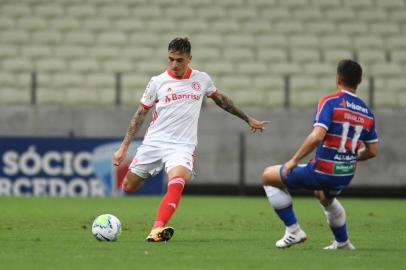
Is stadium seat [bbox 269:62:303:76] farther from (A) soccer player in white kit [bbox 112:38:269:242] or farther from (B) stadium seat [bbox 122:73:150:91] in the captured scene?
(A) soccer player in white kit [bbox 112:38:269:242]

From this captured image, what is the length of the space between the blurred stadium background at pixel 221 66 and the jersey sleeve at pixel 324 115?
12.1 metres

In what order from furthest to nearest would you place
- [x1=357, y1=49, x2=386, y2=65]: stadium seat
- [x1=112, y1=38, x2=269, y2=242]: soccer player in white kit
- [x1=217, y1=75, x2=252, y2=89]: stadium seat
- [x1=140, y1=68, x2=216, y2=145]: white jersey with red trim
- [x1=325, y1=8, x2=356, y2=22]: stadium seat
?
[x1=325, y1=8, x2=356, y2=22]: stadium seat → [x1=357, y1=49, x2=386, y2=65]: stadium seat → [x1=217, y1=75, x2=252, y2=89]: stadium seat → [x1=140, y1=68, x2=216, y2=145]: white jersey with red trim → [x1=112, y1=38, x2=269, y2=242]: soccer player in white kit

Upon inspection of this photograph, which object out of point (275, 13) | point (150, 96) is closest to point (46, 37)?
point (275, 13)

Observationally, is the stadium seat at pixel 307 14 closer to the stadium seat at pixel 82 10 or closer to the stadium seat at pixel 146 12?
the stadium seat at pixel 146 12

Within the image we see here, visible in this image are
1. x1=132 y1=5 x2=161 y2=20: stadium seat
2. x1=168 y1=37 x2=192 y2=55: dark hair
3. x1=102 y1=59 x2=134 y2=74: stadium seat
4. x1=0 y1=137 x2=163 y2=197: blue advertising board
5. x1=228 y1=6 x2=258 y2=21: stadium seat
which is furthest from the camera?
x1=228 y1=6 x2=258 y2=21: stadium seat

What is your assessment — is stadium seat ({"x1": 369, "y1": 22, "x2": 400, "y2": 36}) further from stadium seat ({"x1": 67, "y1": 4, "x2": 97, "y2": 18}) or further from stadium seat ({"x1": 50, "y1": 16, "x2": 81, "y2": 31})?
stadium seat ({"x1": 50, "y1": 16, "x2": 81, "y2": 31})

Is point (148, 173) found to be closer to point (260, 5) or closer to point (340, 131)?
point (340, 131)

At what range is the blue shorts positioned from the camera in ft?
28.8

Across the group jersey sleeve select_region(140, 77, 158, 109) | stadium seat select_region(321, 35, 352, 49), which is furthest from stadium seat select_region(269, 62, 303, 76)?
jersey sleeve select_region(140, 77, 158, 109)

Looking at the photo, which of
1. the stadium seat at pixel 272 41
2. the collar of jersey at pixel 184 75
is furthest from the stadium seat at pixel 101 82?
the collar of jersey at pixel 184 75

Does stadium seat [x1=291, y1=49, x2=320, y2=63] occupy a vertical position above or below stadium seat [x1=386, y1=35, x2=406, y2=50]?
below

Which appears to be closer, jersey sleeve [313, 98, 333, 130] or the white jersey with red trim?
jersey sleeve [313, 98, 333, 130]

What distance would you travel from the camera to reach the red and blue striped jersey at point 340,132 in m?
8.73

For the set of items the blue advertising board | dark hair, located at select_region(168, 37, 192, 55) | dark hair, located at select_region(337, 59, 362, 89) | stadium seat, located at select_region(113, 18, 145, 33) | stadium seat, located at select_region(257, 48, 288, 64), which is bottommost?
the blue advertising board
